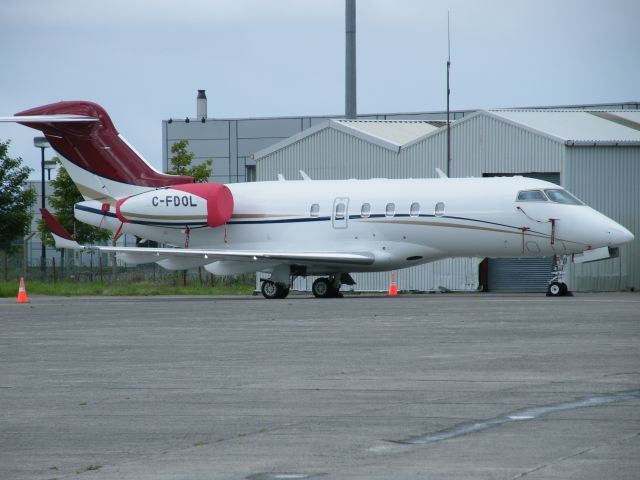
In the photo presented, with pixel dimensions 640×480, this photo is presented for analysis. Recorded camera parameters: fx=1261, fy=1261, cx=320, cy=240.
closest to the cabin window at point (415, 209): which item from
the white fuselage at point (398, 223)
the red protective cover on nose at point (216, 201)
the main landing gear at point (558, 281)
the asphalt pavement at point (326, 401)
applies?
the white fuselage at point (398, 223)

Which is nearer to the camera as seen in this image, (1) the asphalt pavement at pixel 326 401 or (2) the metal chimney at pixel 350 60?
(1) the asphalt pavement at pixel 326 401

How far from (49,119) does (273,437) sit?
2802cm

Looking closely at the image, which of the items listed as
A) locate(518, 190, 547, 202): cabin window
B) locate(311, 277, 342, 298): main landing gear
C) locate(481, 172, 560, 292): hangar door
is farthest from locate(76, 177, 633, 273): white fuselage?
locate(481, 172, 560, 292): hangar door

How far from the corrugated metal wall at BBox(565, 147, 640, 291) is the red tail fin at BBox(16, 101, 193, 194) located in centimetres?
1199

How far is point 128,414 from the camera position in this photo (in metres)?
10.2

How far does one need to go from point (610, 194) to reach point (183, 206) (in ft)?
42.8

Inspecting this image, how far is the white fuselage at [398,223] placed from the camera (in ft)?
103

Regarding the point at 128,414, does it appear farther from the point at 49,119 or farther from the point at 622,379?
the point at 49,119

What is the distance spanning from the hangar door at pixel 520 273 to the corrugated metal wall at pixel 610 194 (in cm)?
110

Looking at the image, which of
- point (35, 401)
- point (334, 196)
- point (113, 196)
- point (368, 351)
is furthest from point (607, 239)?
point (35, 401)

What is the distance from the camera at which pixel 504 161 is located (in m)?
39.6

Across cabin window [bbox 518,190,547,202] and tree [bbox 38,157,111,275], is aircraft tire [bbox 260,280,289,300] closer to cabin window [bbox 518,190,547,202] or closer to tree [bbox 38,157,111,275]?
cabin window [bbox 518,190,547,202]

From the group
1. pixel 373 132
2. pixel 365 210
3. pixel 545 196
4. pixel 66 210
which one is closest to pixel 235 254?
pixel 365 210

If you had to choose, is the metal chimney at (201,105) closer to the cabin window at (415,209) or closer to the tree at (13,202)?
the tree at (13,202)
